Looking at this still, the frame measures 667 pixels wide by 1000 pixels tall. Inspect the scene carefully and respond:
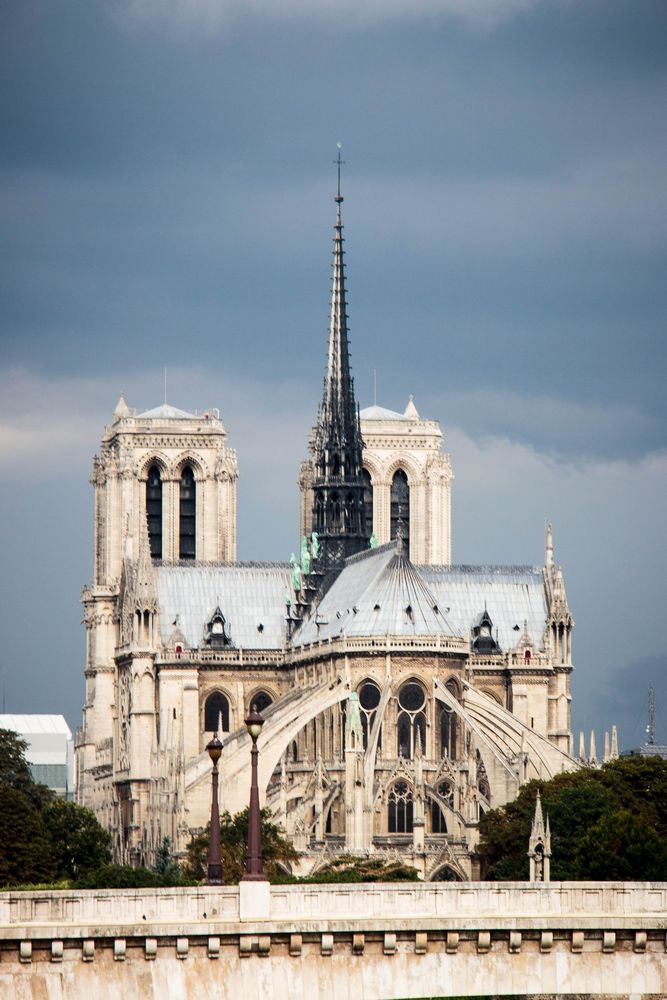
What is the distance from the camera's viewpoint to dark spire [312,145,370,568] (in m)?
152

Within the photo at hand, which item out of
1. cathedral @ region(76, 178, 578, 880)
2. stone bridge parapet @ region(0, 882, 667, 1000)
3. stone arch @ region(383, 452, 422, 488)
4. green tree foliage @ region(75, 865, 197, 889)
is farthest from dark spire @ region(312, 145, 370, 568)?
stone bridge parapet @ region(0, 882, 667, 1000)

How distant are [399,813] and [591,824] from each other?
83.6 ft

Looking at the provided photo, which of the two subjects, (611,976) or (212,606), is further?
(212,606)

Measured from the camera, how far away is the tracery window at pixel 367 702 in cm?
13512

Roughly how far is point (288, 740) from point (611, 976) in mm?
76503

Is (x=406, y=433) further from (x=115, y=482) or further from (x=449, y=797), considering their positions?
(x=449, y=797)

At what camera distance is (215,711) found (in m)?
151

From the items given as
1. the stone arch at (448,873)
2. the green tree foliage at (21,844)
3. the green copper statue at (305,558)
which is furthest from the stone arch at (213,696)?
the green tree foliage at (21,844)

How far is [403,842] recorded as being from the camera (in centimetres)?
12975

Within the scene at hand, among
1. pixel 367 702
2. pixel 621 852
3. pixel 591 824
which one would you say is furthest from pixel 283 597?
pixel 621 852

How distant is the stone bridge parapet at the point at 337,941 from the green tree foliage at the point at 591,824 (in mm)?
31424

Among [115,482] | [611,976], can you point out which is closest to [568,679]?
[115,482]

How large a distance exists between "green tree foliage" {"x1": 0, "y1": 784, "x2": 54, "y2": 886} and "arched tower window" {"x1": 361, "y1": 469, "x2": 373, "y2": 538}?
142 ft

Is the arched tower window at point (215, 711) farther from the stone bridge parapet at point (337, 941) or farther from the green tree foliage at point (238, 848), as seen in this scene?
the stone bridge parapet at point (337, 941)
